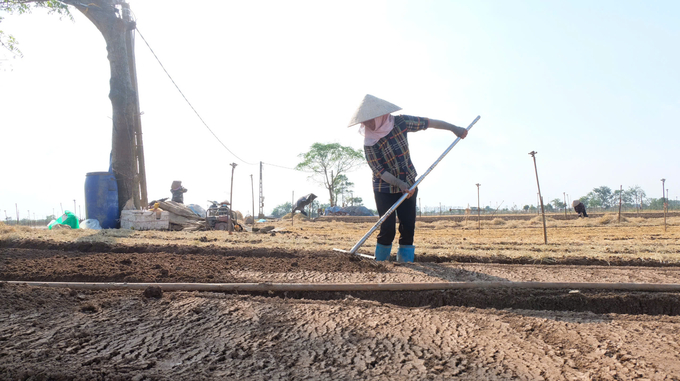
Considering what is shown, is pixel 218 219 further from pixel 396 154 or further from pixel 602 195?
pixel 602 195

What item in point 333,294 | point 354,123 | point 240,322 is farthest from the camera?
point 354,123

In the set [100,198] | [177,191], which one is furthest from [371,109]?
[177,191]

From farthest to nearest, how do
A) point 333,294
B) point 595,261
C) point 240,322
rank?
point 595,261, point 333,294, point 240,322

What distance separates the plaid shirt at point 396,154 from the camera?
3.65 m

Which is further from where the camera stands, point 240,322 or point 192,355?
point 240,322

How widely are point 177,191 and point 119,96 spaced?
118 inches

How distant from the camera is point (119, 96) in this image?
11.0 meters

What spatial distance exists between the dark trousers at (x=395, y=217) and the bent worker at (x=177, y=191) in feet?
31.5

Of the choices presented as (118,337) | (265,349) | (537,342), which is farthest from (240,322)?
(537,342)

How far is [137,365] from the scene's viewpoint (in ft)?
5.28

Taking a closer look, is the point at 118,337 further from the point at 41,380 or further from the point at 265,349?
the point at 265,349

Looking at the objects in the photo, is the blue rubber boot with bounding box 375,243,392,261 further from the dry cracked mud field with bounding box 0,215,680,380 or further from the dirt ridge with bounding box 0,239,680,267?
the dry cracked mud field with bounding box 0,215,680,380

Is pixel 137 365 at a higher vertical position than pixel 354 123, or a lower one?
lower

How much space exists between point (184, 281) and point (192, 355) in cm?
137
